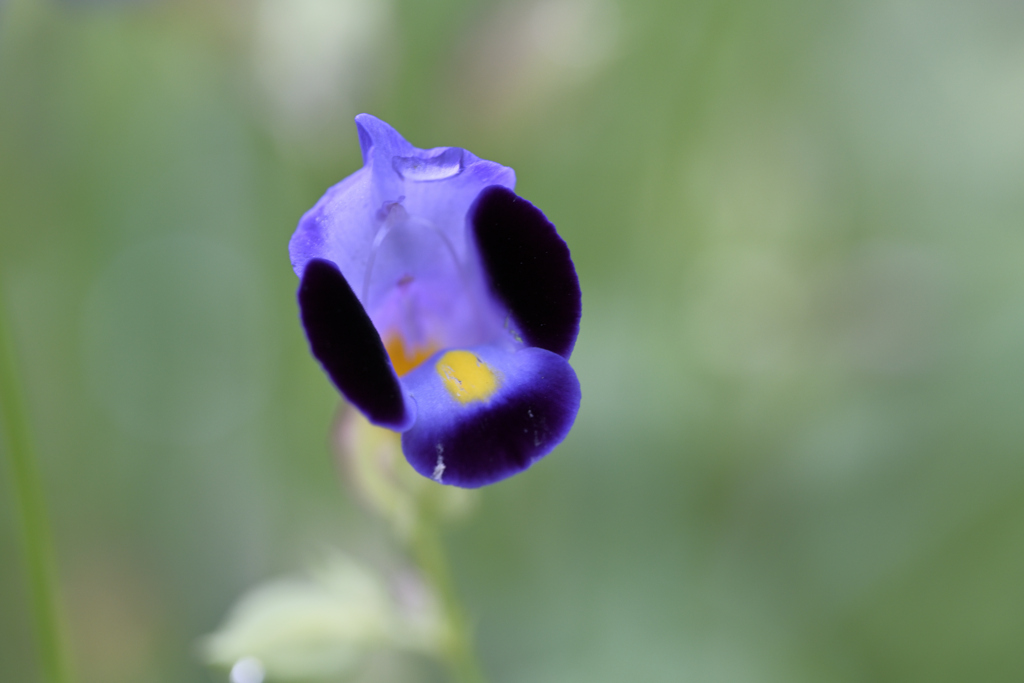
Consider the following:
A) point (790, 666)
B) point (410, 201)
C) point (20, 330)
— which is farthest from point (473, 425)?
point (20, 330)

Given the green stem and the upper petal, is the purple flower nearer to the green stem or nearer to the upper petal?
the upper petal

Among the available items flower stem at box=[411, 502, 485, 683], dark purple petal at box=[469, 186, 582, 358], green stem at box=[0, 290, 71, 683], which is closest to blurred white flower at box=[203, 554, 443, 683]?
flower stem at box=[411, 502, 485, 683]

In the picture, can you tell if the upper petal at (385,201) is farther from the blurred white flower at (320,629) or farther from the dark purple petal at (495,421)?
the blurred white flower at (320,629)

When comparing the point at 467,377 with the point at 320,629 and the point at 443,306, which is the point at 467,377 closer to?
the point at 443,306

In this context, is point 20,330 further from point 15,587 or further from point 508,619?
point 508,619

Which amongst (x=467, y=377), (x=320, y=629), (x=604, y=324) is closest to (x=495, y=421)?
(x=467, y=377)

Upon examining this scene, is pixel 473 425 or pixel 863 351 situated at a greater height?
pixel 863 351
